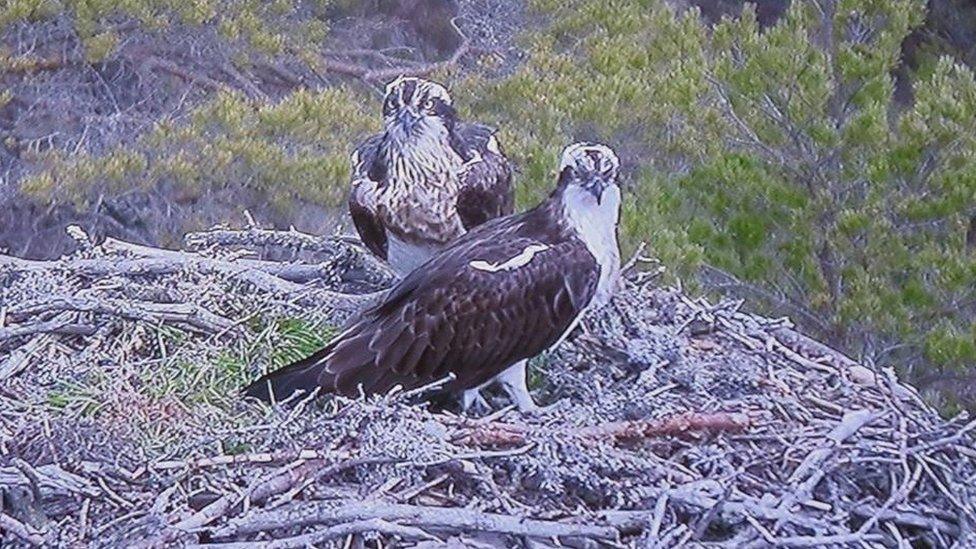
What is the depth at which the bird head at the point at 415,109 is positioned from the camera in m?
4.64

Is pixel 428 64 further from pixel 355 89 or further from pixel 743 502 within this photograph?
pixel 743 502

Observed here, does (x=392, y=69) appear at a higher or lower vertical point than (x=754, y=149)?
lower

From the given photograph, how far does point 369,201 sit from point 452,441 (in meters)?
1.31

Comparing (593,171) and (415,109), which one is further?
(415,109)

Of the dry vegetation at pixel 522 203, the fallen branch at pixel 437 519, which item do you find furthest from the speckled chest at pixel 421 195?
the fallen branch at pixel 437 519

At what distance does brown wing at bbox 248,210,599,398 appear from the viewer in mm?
3975

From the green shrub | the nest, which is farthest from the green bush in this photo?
the nest

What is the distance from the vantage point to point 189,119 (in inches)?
300

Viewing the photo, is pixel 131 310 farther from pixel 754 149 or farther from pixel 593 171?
pixel 754 149

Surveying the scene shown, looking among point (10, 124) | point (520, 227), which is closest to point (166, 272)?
point (520, 227)

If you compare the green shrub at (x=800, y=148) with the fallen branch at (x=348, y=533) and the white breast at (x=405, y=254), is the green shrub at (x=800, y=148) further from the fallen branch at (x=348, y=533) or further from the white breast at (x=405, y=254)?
the fallen branch at (x=348, y=533)

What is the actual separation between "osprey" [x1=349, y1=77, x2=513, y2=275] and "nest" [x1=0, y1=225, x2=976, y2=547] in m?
0.31

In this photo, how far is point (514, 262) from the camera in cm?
400

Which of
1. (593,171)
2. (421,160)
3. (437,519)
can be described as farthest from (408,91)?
(437,519)
